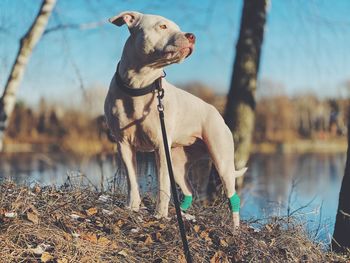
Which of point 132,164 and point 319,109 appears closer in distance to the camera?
point 132,164

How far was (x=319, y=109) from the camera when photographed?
226 feet

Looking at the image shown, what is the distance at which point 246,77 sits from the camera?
914 cm

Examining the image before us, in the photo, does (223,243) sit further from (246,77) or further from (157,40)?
(246,77)

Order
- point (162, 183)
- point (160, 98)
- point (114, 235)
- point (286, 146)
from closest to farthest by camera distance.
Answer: point (114, 235) < point (160, 98) < point (162, 183) < point (286, 146)

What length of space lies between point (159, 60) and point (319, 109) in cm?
6615

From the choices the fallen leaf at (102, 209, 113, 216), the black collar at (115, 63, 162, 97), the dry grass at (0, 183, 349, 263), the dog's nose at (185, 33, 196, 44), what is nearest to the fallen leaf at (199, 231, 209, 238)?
the dry grass at (0, 183, 349, 263)

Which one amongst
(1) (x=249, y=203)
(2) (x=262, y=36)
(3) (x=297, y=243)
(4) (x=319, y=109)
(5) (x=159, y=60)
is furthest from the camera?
(4) (x=319, y=109)

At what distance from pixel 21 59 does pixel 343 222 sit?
6090 millimetres

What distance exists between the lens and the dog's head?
14.9ft

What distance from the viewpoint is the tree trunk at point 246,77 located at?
8945 mm

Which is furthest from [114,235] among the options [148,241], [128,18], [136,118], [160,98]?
[128,18]

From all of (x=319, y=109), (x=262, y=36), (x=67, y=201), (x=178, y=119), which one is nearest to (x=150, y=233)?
(x=67, y=201)

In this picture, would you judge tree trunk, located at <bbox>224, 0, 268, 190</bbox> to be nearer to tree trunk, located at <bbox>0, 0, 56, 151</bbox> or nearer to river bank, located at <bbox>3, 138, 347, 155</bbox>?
tree trunk, located at <bbox>0, 0, 56, 151</bbox>

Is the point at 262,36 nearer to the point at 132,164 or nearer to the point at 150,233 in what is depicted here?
the point at 132,164
